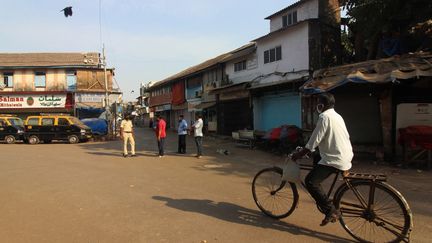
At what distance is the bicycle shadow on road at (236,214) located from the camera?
5676 mm

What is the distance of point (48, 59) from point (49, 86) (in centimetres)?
332

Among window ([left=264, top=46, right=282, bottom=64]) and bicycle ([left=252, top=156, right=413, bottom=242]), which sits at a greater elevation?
window ([left=264, top=46, right=282, bottom=64])

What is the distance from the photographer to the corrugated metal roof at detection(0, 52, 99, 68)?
41.4 metres

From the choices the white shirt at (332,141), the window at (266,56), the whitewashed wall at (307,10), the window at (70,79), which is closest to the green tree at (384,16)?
the whitewashed wall at (307,10)

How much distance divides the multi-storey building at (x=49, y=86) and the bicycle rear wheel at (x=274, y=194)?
1442 inches

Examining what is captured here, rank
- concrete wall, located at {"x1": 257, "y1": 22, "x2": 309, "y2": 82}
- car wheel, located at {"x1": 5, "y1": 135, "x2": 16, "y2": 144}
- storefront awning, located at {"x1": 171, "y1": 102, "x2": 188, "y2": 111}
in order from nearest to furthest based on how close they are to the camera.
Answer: concrete wall, located at {"x1": 257, "y1": 22, "x2": 309, "y2": 82}, car wheel, located at {"x1": 5, "y1": 135, "x2": 16, "y2": 144}, storefront awning, located at {"x1": 171, "y1": 102, "x2": 188, "y2": 111}

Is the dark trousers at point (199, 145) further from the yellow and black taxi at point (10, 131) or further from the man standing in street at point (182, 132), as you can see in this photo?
the yellow and black taxi at point (10, 131)

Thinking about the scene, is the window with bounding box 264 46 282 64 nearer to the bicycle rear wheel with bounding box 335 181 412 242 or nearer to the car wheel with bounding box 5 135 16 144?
the bicycle rear wheel with bounding box 335 181 412 242

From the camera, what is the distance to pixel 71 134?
1060 inches

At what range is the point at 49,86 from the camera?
1636 inches

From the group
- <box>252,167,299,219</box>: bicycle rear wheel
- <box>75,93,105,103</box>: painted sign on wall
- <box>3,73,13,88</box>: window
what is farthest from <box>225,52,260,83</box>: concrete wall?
<box>3,73,13,88</box>: window

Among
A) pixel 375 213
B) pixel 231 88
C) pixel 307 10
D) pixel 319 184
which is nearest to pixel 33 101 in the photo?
pixel 231 88

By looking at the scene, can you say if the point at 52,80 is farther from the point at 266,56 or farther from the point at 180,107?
the point at 266,56

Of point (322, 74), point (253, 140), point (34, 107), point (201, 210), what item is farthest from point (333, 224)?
point (34, 107)
